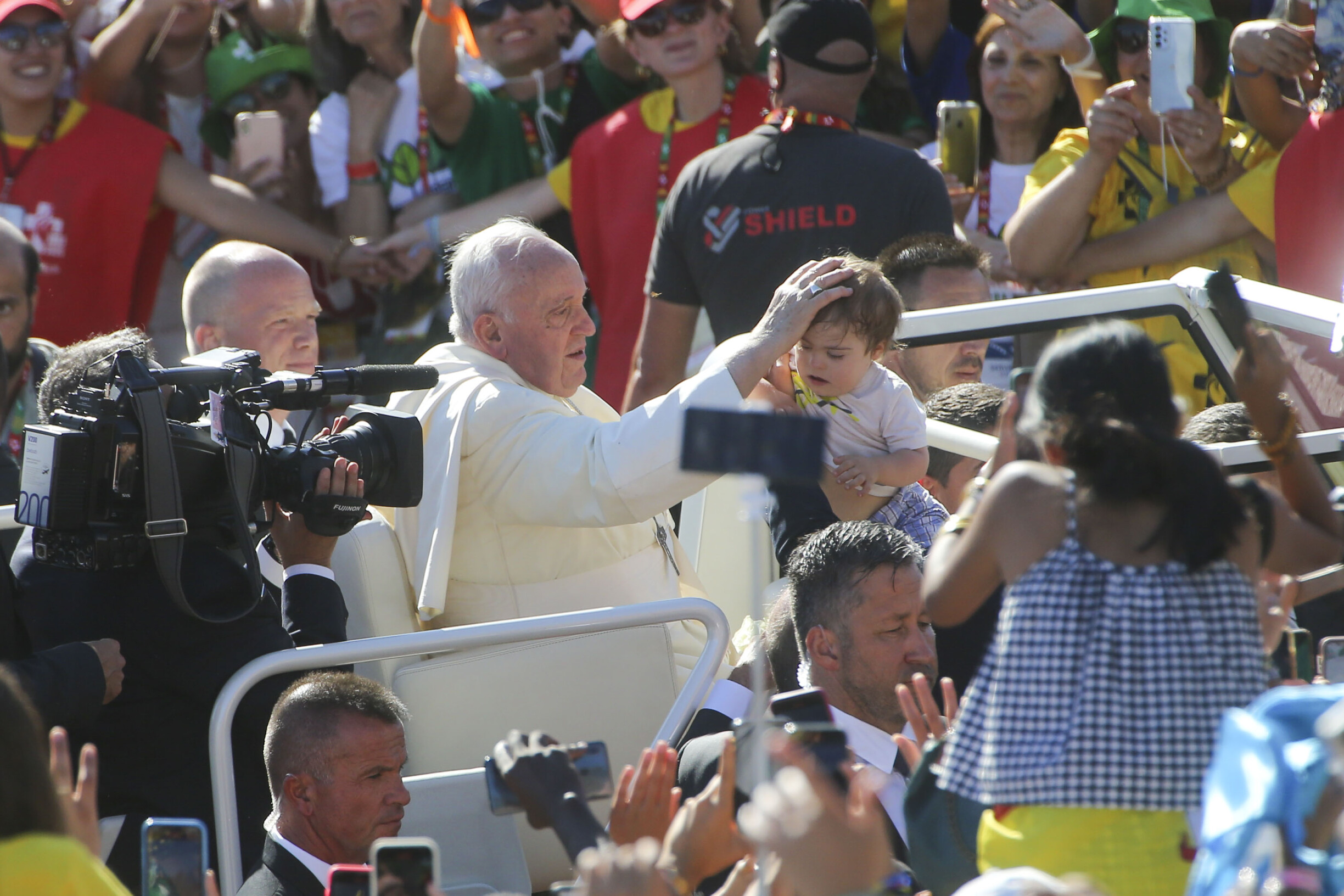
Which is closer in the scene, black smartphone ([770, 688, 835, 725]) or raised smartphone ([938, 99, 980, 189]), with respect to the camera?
black smartphone ([770, 688, 835, 725])

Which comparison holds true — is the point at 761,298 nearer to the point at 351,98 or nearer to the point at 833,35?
the point at 833,35

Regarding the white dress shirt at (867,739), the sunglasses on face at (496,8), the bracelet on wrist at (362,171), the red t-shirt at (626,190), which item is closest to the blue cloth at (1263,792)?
the white dress shirt at (867,739)

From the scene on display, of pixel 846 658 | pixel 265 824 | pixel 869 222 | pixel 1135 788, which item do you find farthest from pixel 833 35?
pixel 1135 788

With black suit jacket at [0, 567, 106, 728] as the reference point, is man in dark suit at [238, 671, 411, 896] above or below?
below

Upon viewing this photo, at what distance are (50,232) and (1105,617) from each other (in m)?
4.59

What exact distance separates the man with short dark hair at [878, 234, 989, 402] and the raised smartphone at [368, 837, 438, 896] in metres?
2.71

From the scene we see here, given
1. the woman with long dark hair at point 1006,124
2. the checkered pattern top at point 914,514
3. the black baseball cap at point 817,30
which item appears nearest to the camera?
the checkered pattern top at point 914,514

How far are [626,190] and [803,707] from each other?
3485mm

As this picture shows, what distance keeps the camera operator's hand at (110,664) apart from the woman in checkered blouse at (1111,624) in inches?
64.8

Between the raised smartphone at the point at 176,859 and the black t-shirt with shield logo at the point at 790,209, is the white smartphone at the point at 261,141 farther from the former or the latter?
the raised smartphone at the point at 176,859

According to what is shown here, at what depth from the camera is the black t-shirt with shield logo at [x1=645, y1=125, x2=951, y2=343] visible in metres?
4.57

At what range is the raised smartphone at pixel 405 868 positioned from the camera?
6.31ft

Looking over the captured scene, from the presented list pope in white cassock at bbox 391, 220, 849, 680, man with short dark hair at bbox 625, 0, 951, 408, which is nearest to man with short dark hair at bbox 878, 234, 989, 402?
man with short dark hair at bbox 625, 0, 951, 408

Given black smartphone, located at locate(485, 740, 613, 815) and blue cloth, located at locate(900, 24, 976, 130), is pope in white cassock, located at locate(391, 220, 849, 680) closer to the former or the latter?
black smartphone, located at locate(485, 740, 613, 815)
